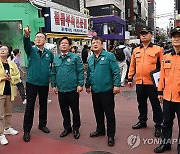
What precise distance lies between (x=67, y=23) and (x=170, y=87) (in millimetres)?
14359

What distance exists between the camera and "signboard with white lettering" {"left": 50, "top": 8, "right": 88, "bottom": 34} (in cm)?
1581

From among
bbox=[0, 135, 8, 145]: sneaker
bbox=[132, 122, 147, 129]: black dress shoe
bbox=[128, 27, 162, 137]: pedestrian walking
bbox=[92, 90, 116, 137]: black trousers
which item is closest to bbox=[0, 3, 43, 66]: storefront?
bbox=[0, 135, 8, 145]: sneaker

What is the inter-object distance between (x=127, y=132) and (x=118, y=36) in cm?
2676

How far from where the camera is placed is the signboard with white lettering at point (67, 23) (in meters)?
15.8

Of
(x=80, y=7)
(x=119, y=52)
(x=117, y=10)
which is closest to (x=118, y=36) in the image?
(x=117, y=10)

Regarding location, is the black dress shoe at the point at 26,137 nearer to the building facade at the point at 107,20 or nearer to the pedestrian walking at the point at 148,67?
the pedestrian walking at the point at 148,67

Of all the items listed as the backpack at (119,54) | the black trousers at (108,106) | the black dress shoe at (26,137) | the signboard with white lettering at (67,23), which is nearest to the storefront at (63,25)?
the signboard with white lettering at (67,23)

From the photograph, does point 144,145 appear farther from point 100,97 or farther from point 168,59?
point 168,59

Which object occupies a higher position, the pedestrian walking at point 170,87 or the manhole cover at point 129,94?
the pedestrian walking at point 170,87

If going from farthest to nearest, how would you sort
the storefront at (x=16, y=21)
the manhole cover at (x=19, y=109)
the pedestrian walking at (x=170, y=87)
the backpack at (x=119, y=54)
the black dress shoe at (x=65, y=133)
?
1. the storefront at (x=16, y=21)
2. the backpack at (x=119, y=54)
3. the manhole cover at (x=19, y=109)
4. the black dress shoe at (x=65, y=133)
5. the pedestrian walking at (x=170, y=87)

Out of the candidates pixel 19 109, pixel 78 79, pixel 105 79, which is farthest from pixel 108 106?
pixel 19 109

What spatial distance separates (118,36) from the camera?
31.3m

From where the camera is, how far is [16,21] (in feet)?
45.1

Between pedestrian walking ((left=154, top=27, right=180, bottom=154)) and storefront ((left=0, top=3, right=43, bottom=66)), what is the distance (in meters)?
10.8
